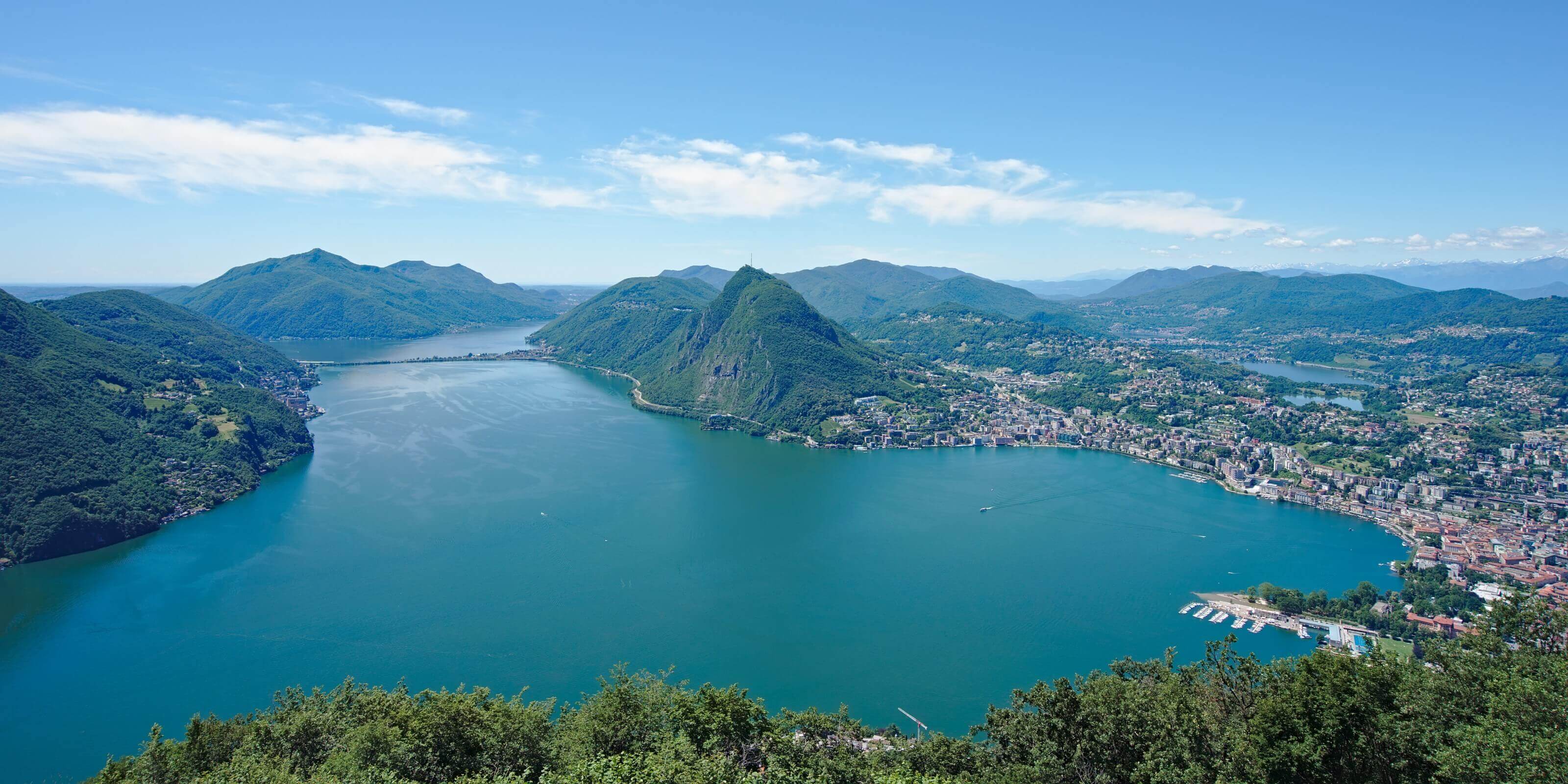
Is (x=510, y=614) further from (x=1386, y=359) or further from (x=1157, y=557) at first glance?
(x=1386, y=359)

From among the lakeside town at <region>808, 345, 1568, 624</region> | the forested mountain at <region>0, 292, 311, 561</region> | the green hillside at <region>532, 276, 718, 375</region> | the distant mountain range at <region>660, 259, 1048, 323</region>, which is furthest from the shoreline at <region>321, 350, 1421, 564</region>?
the distant mountain range at <region>660, 259, 1048, 323</region>

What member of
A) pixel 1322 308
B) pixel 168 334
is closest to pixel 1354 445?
pixel 168 334

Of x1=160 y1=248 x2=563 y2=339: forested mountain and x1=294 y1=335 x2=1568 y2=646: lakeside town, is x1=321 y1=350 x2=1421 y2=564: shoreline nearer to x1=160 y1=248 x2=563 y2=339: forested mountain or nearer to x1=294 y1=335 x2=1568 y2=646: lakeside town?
x1=294 y1=335 x2=1568 y2=646: lakeside town

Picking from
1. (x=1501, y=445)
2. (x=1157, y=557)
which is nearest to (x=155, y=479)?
(x=1157, y=557)

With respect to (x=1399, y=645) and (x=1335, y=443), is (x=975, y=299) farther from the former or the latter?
(x=1399, y=645)

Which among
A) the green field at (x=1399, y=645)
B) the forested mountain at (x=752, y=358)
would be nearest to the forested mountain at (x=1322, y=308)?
the forested mountain at (x=752, y=358)
